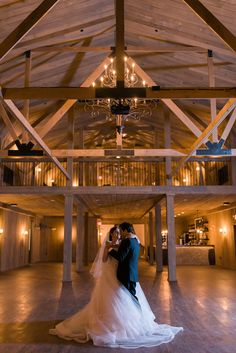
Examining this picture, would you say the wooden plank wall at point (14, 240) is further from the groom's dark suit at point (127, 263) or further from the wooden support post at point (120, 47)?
the groom's dark suit at point (127, 263)

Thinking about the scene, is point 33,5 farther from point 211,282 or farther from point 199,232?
point 199,232

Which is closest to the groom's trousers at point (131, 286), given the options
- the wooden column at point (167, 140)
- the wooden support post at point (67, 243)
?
the wooden support post at point (67, 243)

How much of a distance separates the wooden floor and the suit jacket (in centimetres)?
94

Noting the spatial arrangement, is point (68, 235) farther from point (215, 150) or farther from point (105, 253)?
point (105, 253)

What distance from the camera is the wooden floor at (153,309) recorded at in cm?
415

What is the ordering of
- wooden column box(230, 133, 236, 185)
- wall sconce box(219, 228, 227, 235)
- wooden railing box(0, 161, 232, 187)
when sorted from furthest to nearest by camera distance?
wall sconce box(219, 228, 227, 235) < wooden railing box(0, 161, 232, 187) < wooden column box(230, 133, 236, 185)

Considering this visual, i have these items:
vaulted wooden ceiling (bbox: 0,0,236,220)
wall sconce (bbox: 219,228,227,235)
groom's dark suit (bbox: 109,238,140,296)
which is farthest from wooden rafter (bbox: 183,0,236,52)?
wall sconce (bbox: 219,228,227,235)

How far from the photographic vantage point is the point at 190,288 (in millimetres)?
9109

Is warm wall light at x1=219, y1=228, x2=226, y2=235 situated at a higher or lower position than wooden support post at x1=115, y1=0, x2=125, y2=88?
lower

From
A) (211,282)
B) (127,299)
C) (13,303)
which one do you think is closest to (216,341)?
(127,299)

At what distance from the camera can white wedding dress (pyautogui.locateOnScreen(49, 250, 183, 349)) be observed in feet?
13.9

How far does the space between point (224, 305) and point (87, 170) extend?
8714mm

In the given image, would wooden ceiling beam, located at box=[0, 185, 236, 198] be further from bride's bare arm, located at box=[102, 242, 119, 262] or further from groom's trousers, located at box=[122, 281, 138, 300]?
groom's trousers, located at box=[122, 281, 138, 300]

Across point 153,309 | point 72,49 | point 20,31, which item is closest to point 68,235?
point 153,309
